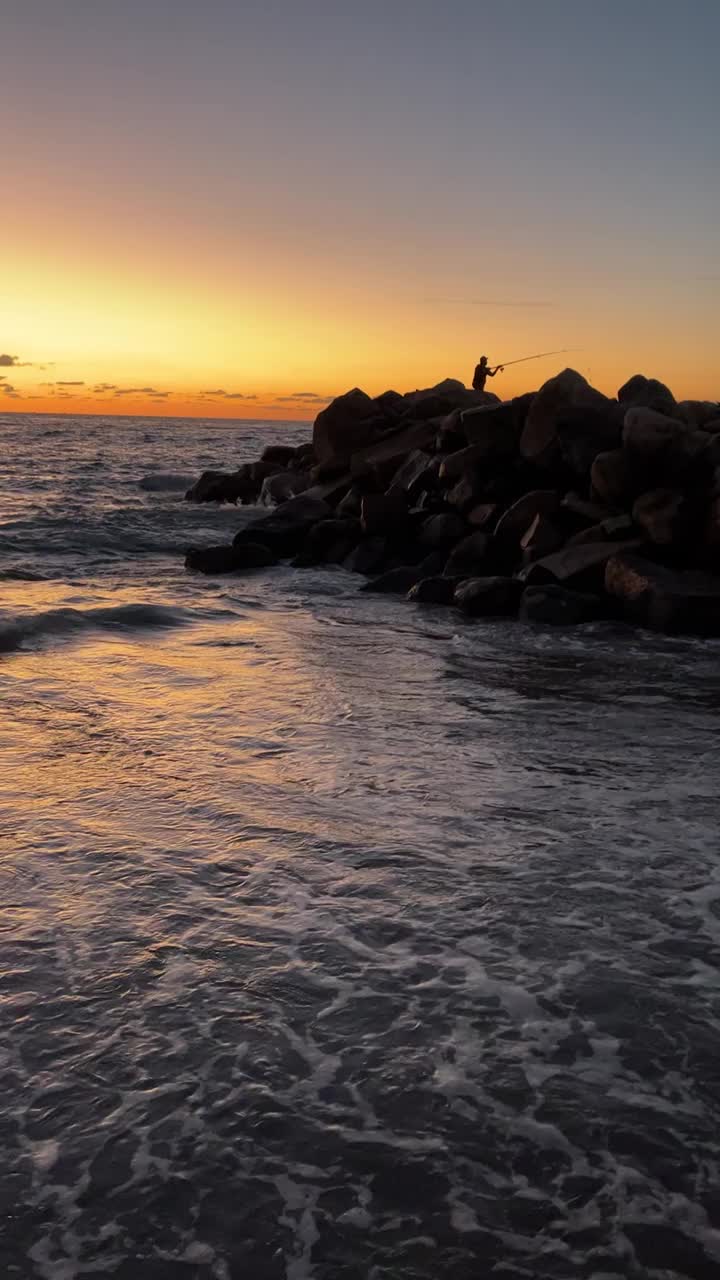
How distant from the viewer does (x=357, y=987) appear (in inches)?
164

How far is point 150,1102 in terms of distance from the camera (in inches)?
136

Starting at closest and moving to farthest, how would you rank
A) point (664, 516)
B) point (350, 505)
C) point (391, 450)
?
point (664, 516) → point (350, 505) → point (391, 450)

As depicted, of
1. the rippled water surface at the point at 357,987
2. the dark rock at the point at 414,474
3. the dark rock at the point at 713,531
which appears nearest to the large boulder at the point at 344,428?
the dark rock at the point at 414,474

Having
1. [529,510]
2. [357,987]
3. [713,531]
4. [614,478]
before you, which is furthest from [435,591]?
[357,987]

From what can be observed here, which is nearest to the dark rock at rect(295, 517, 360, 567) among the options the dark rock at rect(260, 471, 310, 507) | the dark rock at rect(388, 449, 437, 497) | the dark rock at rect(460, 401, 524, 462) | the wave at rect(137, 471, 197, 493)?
the dark rock at rect(388, 449, 437, 497)

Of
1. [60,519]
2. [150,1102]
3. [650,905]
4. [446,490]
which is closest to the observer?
[150,1102]

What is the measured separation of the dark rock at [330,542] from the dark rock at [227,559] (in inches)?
29.6

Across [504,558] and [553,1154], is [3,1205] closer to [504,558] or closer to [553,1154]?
[553,1154]

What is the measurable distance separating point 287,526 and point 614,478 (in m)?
7.54

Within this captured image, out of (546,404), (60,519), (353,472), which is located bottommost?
(60,519)

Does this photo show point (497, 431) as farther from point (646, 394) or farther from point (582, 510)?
point (582, 510)

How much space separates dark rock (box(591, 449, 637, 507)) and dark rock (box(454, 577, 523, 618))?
85.1 inches

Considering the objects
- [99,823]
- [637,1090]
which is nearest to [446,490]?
[99,823]

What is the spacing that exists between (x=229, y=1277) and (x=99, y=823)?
3.30 meters
